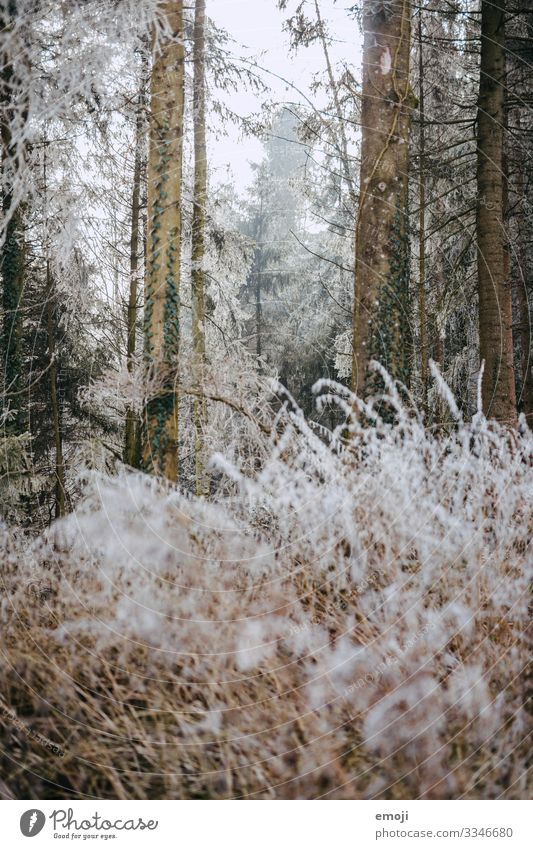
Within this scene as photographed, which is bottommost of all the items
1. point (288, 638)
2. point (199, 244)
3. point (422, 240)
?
point (288, 638)

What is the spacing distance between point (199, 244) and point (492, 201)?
2.54 metres

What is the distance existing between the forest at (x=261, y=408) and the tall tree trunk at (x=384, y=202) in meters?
0.02

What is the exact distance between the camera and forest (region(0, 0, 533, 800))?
1812mm

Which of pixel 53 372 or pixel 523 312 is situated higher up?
pixel 523 312

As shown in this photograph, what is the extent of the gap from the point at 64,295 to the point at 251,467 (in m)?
1.94

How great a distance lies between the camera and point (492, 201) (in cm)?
462

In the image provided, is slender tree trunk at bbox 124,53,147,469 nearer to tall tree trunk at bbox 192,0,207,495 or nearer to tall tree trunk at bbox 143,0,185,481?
tall tree trunk at bbox 143,0,185,481

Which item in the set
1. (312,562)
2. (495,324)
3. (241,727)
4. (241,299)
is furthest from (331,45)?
(241,727)

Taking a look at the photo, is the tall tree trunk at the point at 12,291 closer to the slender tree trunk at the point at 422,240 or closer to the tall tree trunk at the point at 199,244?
the tall tree trunk at the point at 199,244

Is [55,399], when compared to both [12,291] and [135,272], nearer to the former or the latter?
[12,291]

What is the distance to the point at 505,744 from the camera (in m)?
1.74

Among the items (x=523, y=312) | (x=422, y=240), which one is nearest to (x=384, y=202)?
(x=422, y=240)

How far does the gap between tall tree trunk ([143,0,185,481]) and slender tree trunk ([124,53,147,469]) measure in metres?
0.08
